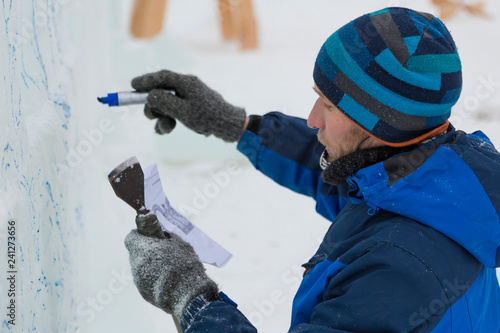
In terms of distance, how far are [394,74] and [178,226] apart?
2.20 feet

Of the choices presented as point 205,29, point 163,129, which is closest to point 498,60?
point 205,29

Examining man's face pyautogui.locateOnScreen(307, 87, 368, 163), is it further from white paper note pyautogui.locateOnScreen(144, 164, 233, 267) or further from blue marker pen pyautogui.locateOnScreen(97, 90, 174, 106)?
blue marker pen pyautogui.locateOnScreen(97, 90, 174, 106)

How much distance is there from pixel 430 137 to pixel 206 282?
0.57 meters

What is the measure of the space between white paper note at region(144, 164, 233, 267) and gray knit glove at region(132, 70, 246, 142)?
8.4 inches

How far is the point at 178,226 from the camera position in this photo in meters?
1.41

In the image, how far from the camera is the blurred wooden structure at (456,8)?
228 inches

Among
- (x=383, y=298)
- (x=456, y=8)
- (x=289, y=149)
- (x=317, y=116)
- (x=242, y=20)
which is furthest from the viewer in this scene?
(x=456, y=8)

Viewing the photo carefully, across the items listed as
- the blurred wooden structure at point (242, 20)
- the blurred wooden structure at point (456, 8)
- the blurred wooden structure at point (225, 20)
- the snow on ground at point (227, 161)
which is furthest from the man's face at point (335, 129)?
the blurred wooden structure at point (456, 8)

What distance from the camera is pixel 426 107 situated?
108 centimetres

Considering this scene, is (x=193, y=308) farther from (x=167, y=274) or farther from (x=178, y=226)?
(x=178, y=226)

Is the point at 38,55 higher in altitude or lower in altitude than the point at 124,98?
higher

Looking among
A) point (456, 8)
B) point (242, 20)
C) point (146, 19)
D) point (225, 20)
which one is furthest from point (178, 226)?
point (456, 8)

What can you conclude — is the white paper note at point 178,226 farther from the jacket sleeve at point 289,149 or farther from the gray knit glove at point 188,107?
the jacket sleeve at point 289,149

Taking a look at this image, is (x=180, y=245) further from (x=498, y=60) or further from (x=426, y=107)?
(x=498, y=60)
